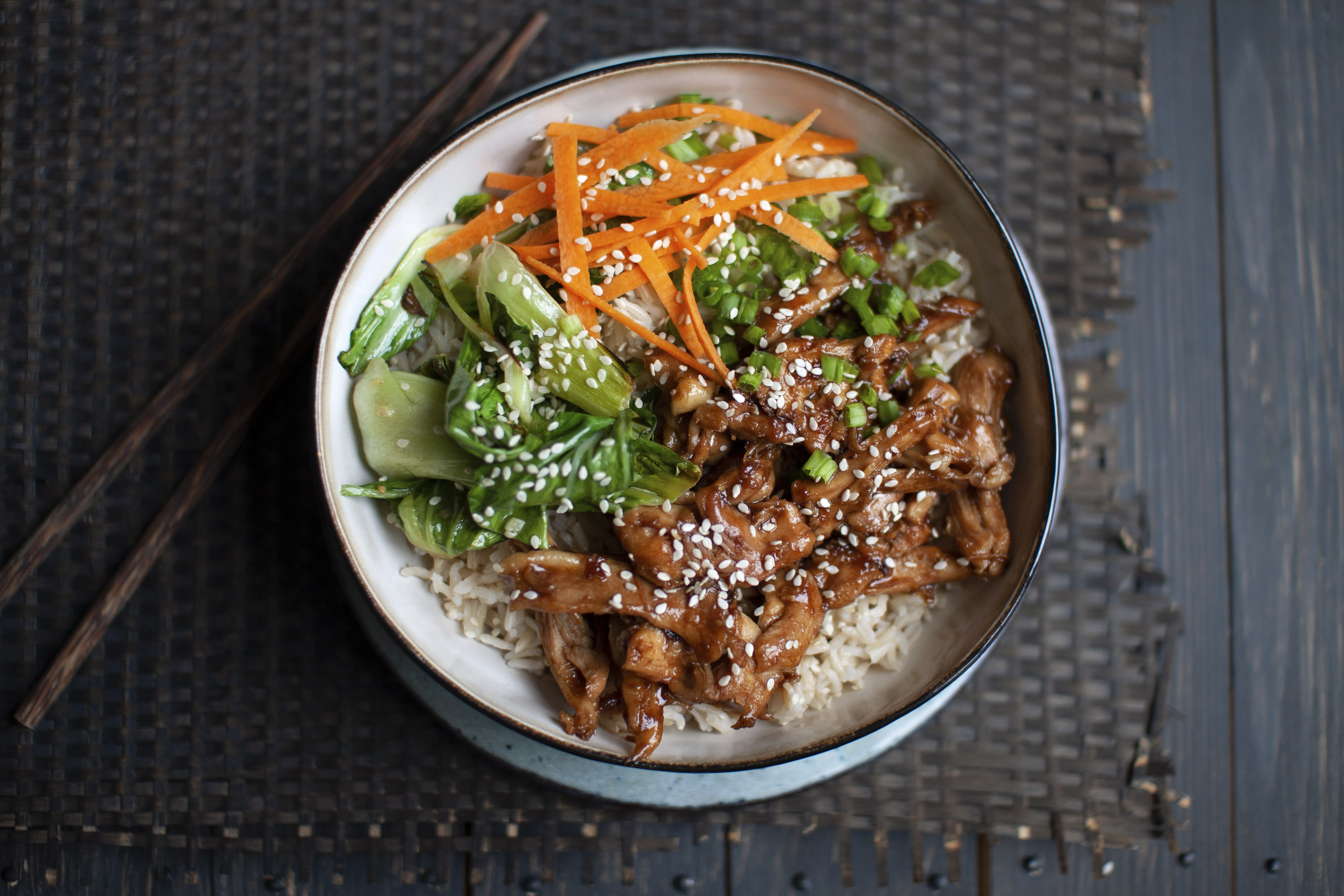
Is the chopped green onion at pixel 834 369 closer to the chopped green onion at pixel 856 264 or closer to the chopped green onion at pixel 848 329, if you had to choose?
the chopped green onion at pixel 848 329

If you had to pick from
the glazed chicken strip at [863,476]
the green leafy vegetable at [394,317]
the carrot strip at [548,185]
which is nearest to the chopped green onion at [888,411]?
the glazed chicken strip at [863,476]

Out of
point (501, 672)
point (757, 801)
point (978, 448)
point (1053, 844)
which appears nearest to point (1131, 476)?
point (978, 448)

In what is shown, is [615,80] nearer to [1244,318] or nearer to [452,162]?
[452,162]

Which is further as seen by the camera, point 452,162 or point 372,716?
point 372,716

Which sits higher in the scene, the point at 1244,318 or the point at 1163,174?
the point at 1163,174

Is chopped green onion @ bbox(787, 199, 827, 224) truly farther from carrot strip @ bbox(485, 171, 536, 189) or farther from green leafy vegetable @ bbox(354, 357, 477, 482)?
green leafy vegetable @ bbox(354, 357, 477, 482)

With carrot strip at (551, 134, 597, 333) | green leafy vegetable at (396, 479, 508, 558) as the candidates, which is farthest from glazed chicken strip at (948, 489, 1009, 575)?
green leafy vegetable at (396, 479, 508, 558)

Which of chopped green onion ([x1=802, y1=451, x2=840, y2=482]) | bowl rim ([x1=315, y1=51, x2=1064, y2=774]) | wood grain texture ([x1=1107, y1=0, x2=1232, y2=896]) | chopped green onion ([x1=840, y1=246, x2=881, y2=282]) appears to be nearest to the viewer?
bowl rim ([x1=315, y1=51, x2=1064, y2=774])
